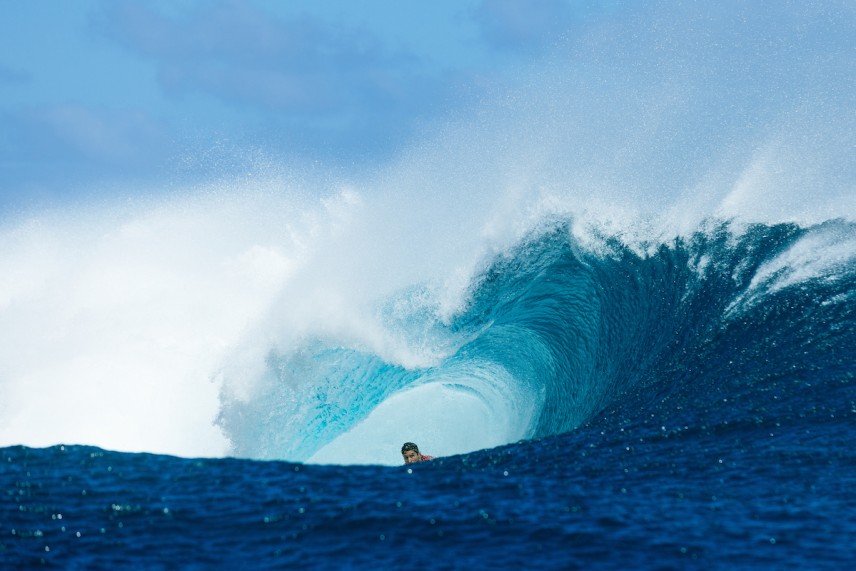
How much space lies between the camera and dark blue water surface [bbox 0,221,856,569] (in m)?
4.84

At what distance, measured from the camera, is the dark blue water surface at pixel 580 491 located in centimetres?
484

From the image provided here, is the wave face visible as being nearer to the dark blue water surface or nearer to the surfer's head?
the dark blue water surface

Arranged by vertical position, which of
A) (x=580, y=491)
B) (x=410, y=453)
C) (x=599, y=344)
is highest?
(x=599, y=344)

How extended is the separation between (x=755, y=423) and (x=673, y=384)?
223 centimetres

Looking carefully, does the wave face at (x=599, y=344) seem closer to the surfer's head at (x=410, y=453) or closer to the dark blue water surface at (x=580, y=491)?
the dark blue water surface at (x=580, y=491)

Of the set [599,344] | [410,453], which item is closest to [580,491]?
[410,453]

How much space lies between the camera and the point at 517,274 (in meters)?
14.9

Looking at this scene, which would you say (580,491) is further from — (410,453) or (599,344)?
(599,344)

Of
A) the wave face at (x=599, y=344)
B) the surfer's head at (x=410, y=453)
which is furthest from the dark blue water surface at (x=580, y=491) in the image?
the surfer's head at (x=410, y=453)

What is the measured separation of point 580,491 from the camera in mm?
5902

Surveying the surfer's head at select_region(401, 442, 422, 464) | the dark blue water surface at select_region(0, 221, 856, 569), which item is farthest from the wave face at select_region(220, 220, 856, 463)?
the surfer's head at select_region(401, 442, 422, 464)

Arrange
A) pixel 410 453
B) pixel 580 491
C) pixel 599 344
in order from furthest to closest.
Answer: pixel 599 344 < pixel 410 453 < pixel 580 491

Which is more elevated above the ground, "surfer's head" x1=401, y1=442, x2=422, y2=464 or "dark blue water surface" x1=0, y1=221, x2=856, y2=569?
Result: "surfer's head" x1=401, y1=442, x2=422, y2=464

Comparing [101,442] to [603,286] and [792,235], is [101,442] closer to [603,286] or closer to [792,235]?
[603,286]
